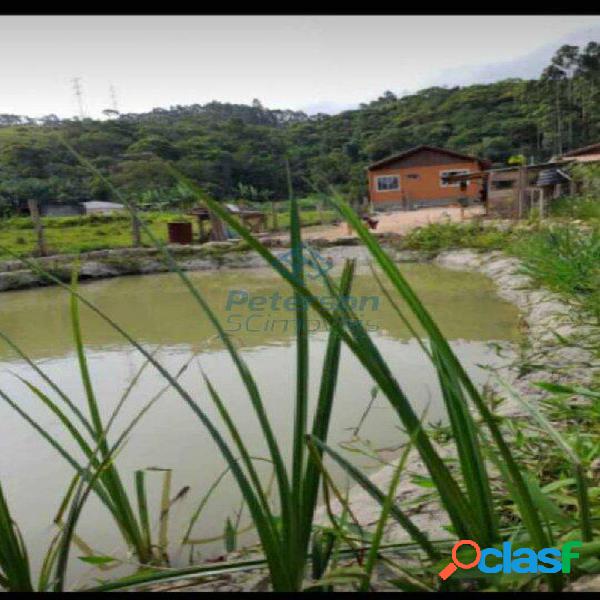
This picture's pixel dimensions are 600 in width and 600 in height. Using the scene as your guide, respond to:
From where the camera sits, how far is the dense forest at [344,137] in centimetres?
2227

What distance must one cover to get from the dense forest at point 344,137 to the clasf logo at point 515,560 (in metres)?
19.1

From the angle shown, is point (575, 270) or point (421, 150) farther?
point (421, 150)

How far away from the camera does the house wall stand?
18.6m

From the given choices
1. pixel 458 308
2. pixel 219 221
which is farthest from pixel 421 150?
pixel 458 308

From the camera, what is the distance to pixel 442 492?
0.63m

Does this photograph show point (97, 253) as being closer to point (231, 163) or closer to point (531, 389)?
point (531, 389)

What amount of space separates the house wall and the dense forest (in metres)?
1.59

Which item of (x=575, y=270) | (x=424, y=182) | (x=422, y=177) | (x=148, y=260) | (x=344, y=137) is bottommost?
(x=148, y=260)

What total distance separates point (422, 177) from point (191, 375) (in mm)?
16906

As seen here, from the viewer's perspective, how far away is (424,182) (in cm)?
1875

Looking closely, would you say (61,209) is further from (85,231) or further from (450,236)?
(450,236)

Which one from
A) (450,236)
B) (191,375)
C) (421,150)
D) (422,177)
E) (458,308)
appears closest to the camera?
(191,375)

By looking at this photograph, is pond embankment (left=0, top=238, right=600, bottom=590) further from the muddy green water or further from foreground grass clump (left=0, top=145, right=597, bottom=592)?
the muddy green water
